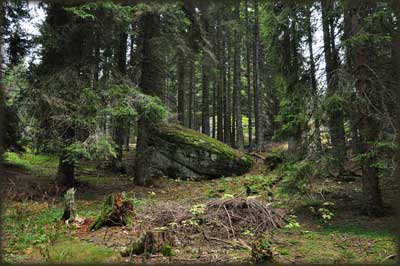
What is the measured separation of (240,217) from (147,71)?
8.02 m

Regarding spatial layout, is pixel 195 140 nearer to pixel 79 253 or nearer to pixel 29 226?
pixel 29 226

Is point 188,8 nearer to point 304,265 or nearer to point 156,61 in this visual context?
point 156,61

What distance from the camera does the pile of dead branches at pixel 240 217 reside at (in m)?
6.67

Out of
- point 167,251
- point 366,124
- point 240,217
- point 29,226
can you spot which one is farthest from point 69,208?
point 366,124

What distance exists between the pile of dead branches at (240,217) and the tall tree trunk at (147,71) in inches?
227

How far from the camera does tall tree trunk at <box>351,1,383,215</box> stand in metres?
7.62

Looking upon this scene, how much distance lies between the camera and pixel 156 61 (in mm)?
13195

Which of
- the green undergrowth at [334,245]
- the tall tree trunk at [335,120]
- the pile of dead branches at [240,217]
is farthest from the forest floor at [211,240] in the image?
the tall tree trunk at [335,120]

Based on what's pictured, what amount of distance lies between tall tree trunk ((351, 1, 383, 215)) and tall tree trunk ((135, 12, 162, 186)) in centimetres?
758

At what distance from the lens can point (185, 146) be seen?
560 inches

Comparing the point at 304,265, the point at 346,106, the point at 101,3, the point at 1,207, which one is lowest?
the point at 304,265

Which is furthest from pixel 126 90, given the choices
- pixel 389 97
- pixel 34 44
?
pixel 389 97

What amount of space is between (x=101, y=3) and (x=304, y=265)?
8.53 metres

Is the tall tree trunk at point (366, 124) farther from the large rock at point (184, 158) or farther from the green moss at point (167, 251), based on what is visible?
the large rock at point (184, 158)
